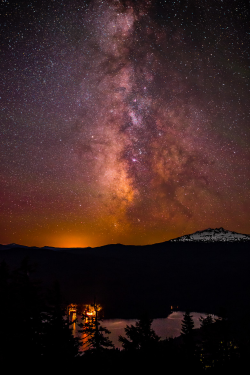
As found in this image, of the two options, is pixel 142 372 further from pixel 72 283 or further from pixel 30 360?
pixel 72 283

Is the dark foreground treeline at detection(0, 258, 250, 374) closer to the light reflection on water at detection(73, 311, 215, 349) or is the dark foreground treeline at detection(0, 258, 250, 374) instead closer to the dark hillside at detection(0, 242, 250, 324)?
the light reflection on water at detection(73, 311, 215, 349)

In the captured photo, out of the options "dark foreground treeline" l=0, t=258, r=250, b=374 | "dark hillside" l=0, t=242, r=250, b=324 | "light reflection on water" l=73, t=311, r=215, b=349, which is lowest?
"light reflection on water" l=73, t=311, r=215, b=349

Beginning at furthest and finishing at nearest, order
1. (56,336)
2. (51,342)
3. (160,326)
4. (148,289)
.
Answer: (148,289)
(160,326)
(56,336)
(51,342)

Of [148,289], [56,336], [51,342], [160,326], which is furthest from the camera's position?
[148,289]

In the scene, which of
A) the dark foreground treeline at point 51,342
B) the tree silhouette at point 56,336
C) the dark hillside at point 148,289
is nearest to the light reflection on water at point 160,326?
the dark hillside at point 148,289


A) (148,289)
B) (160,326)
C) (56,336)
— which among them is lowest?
(160,326)

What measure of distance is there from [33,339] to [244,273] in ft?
691

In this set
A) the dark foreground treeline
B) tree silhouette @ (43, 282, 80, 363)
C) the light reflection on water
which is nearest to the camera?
the dark foreground treeline

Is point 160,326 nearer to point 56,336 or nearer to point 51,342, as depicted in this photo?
point 56,336

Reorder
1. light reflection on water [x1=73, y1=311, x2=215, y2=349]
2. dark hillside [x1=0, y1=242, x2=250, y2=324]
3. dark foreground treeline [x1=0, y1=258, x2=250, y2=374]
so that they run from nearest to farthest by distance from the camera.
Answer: dark foreground treeline [x1=0, y1=258, x2=250, y2=374] → light reflection on water [x1=73, y1=311, x2=215, y2=349] → dark hillside [x1=0, y1=242, x2=250, y2=324]

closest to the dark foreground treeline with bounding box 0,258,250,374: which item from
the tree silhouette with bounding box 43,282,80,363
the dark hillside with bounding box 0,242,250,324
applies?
the tree silhouette with bounding box 43,282,80,363

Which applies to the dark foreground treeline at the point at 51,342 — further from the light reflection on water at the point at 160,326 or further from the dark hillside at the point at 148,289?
the dark hillside at the point at 148,289

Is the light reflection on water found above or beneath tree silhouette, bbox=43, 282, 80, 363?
beneath

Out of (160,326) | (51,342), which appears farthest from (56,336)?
(160,326)
